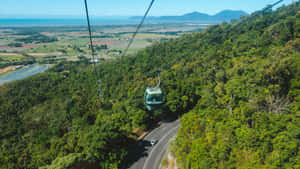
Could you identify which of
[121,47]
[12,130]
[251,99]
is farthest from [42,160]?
[121,47]

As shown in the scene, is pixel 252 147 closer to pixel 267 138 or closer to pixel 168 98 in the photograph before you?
pixel 267 138

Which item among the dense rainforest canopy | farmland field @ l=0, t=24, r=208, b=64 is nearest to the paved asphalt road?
the dense rainforest canopy

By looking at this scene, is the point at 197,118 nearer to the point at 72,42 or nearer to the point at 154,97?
the point at 154,97

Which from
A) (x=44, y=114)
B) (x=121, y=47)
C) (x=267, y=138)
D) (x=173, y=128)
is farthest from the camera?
(x=121, y=47)

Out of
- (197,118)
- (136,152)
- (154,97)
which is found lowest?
(136,152)

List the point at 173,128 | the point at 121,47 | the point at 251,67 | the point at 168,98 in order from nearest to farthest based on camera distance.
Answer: the point at 251,67
the point at 173,128
the point at 168,98
the point at 121,47

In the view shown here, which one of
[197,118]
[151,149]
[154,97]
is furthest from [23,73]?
[154,97]

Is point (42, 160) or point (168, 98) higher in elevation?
point (168, 98)
